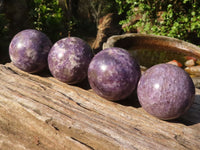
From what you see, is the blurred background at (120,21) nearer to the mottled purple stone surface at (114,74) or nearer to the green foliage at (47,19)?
the green foliage at (47,19)

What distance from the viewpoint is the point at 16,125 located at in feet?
8.17

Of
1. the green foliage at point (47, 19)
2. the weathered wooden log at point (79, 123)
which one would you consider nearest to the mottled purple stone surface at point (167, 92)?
the weathered wooden log at point (79, 123)

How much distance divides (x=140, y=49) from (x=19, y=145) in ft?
9.76

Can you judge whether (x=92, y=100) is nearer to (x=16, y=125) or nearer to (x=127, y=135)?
(x=127, y=135)

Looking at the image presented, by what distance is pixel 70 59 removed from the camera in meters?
2.66

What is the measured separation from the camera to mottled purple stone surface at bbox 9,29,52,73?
2.88 meters

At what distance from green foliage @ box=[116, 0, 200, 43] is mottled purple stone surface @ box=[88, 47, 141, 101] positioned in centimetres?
374

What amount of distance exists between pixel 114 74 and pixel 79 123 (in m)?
0.65

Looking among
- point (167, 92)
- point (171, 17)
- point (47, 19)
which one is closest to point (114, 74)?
point (167, 92)

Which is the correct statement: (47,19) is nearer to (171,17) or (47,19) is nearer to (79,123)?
(171,17)

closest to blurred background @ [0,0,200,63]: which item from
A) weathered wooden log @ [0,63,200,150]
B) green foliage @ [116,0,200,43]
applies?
green foliage @ [116,0,200,43]

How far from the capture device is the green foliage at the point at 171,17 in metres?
5.57

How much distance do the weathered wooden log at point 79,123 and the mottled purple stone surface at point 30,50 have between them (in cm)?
31

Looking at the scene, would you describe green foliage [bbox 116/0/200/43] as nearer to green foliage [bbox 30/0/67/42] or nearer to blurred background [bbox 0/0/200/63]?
blurred background [bbox 0/0/200/63]
